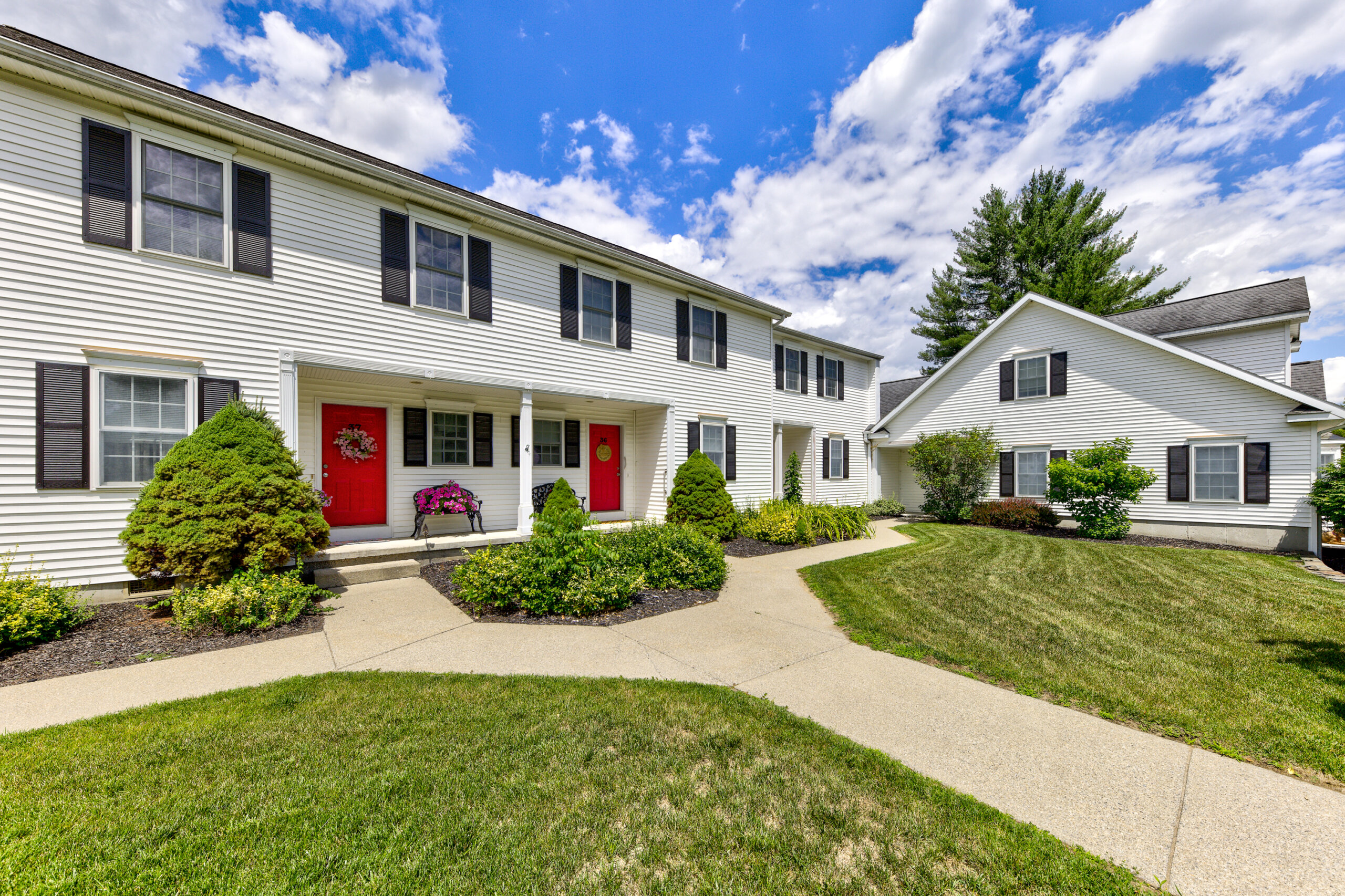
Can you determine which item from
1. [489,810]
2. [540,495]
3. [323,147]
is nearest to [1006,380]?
[540,495]

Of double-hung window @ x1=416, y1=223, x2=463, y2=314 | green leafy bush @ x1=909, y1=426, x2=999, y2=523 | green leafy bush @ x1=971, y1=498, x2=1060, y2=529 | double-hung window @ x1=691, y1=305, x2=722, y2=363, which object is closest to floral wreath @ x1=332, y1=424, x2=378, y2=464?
double-hung window @ x1=416, y1=223, x2=463, y2=314

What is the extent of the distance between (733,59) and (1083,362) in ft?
40.0

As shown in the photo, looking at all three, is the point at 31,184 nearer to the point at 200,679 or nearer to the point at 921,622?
the point at 200,679

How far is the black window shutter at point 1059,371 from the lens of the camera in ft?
46.0

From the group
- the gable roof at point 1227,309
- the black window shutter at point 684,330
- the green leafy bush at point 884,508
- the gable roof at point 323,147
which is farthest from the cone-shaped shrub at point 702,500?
the gable roof at point 1227,309

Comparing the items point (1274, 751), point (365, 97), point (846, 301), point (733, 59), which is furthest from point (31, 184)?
point (846, 301)

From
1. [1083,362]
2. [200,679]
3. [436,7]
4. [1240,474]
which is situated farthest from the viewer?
[1083,362]

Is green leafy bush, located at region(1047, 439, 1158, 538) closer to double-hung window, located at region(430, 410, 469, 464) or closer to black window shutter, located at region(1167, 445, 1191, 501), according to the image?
black window shutter, located at region(1167, 445, 1191, 501)

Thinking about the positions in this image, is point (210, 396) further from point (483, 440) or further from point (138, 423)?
point (483, 440)

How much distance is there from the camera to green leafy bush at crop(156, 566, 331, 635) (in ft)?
16.1

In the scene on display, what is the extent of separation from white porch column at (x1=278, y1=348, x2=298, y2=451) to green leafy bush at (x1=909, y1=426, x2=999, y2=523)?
15.2m

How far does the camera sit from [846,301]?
112 ft

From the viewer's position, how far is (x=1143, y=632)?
5.09 metres

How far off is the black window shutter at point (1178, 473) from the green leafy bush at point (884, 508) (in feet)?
22.3
